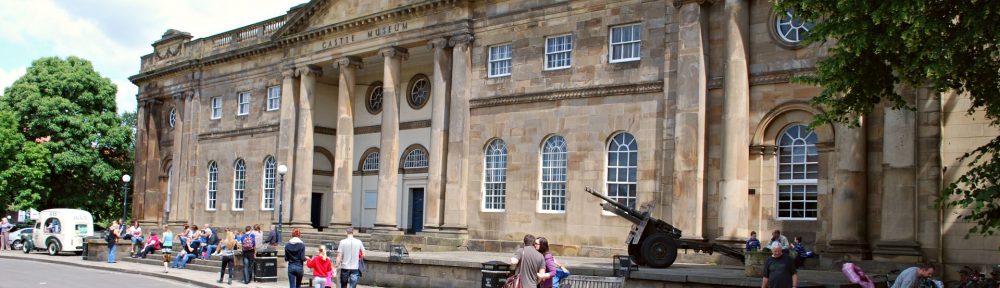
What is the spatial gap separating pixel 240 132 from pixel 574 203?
1993 cm

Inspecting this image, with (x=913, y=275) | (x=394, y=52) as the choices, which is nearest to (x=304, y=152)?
(x=394, y=52)

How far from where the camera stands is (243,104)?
1740 inches

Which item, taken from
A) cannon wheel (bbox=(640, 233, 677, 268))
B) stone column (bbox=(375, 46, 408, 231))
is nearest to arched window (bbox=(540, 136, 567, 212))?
stone column (bbox=(375, 46, 408, 231))

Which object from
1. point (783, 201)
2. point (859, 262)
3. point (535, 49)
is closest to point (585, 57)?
point (535, 49)

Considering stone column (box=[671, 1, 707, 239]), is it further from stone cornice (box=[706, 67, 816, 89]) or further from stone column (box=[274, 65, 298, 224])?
stone column (box=[274, 65, 298, 224])

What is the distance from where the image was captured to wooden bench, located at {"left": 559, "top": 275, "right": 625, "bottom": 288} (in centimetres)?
1766

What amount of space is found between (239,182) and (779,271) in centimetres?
3365

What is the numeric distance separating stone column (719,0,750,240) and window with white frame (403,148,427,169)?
15.1 metres

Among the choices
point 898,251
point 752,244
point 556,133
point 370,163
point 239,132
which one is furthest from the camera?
point 239,132

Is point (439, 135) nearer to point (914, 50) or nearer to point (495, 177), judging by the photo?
point (495, 177)

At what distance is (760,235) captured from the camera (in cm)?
2538

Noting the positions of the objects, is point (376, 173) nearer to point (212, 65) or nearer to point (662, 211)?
point (212, 65)

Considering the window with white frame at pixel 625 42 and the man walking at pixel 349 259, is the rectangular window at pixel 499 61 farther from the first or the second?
the man walking at pixel 349 259

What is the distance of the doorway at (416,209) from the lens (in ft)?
124
